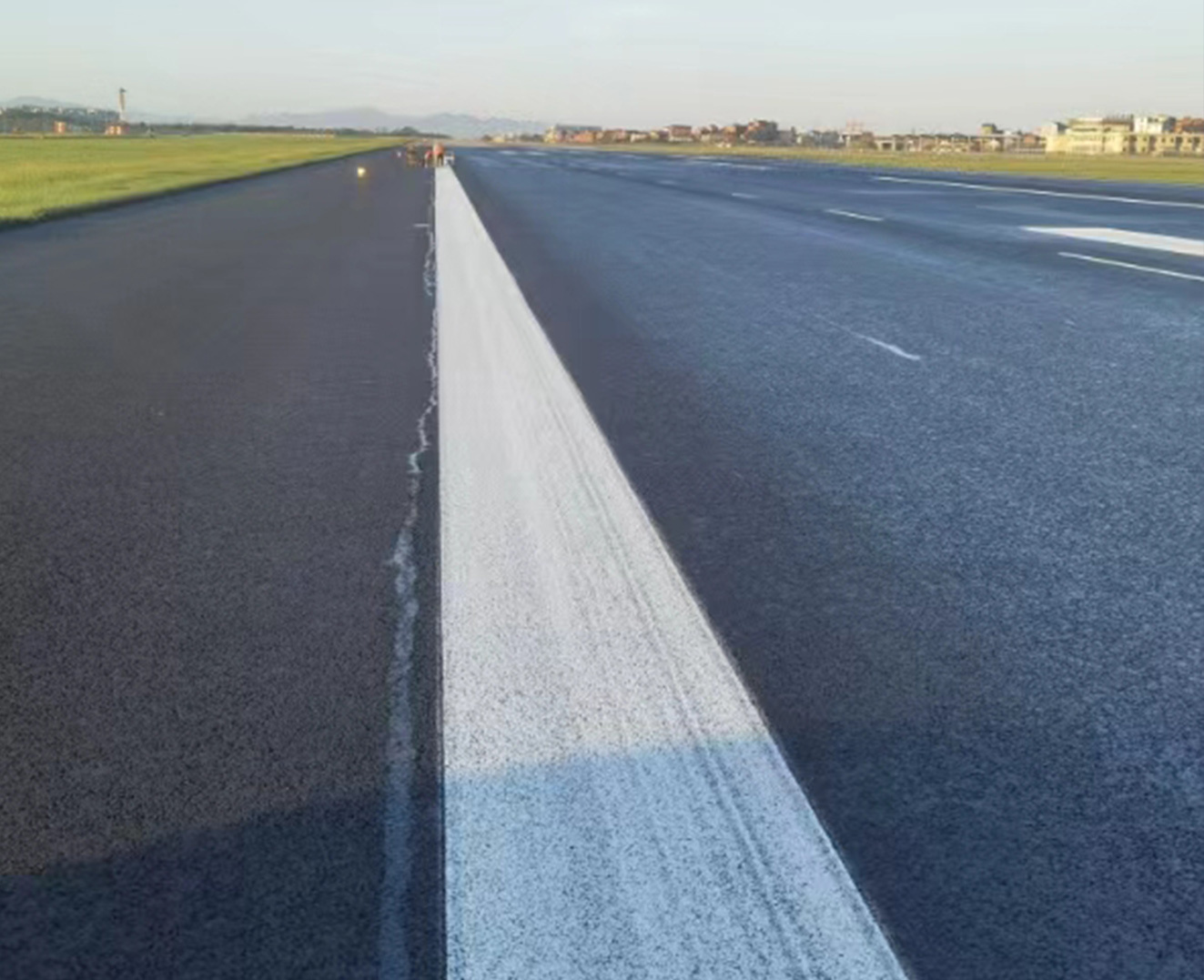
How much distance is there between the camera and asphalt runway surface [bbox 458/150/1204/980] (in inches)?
105

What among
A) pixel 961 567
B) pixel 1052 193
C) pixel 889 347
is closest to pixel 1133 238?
pixel 889 347

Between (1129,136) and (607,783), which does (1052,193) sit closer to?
(607,783)

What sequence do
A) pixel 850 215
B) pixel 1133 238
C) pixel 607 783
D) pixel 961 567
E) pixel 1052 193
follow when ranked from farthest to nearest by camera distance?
pixel 1052 193 → pixel 850 215 → pixel 1133 238 → pixel 961 567 → pixel 607 783

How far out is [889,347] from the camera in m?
9.47

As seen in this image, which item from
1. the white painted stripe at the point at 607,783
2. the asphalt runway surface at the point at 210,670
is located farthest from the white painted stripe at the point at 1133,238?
the white painted stripe at the point at 607,783

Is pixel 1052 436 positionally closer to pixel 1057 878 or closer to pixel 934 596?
pixel 934 596

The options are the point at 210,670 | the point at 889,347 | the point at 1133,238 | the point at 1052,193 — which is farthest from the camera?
the point at 1052,193

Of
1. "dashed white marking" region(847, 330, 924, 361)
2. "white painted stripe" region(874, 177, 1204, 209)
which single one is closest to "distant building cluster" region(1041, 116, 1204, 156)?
"white painted stripe" region(874, 177, 1204, 209)

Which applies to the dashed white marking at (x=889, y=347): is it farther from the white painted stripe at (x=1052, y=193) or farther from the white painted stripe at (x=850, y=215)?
the white painted stripe at (x=1052, y=193)

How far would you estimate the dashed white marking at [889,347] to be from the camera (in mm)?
9033

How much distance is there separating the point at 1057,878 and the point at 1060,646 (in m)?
1.33

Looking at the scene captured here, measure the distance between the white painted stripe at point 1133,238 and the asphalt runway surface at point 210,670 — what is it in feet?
40.9

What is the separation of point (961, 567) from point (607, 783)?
2055 mm

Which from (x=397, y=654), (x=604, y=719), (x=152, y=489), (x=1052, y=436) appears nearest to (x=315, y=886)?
(x=604, y=719)
